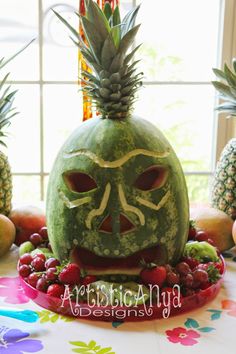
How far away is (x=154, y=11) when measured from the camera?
1.81m

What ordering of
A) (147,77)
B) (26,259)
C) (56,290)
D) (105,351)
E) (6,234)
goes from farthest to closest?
(147,77)
(6,234)
(26,259)
(56,290)
(105,351)

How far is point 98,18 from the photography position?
95 cm

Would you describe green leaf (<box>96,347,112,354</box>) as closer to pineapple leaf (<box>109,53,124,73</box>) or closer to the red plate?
the red plate

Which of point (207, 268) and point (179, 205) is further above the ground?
point (179, 205)

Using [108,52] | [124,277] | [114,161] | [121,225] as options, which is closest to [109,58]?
[108,52]

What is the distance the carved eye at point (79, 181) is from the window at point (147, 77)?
868 millimetres

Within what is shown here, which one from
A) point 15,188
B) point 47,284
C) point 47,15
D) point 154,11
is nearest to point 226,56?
point 154,11

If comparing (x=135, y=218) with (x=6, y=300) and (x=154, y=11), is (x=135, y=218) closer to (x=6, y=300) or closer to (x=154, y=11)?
(x=6, y=300)

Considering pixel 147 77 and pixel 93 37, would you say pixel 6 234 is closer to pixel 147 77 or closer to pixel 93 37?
pixel 93 37

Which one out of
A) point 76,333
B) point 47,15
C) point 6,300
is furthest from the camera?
point 47,15

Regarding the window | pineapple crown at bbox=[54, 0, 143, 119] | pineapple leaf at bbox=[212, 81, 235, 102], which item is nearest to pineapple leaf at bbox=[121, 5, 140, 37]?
pineapple crown at bbox=[54, 0, 143, 119]

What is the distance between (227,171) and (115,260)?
421mm

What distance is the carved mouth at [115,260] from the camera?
3.27 ft

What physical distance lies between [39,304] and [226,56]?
119 centimetres
